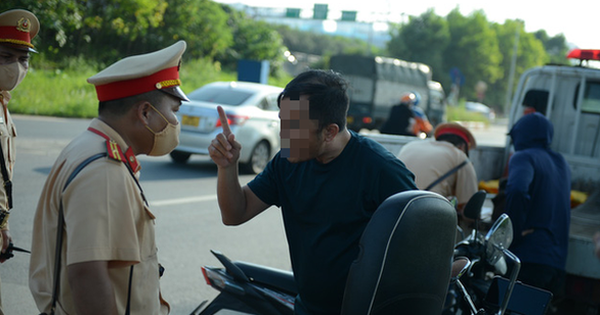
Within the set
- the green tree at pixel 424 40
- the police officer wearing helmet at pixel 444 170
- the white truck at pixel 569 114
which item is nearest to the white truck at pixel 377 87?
the white truck at pixel 569 114

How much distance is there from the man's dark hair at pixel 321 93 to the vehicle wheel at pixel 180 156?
9165 millimetres

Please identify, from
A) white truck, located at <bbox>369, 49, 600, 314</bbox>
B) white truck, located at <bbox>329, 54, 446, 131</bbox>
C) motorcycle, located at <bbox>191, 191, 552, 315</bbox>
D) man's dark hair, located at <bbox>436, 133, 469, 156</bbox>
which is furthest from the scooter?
white truck, located at <bbox>329, 54, 446, 131</bbox>

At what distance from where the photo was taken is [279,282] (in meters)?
3.27

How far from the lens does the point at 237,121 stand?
36.3ft

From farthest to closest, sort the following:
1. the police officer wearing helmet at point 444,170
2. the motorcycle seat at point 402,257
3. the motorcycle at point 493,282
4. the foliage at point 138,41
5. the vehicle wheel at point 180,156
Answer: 1. the foliage at point 138,41
2. the vehicle wheel at point 180,156
3. the police officer wearing helmet at point 444,170
4. the motorcycle at point 493,282
5. the motorcycle seat at point 402,257

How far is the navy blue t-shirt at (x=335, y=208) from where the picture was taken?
7.98ft

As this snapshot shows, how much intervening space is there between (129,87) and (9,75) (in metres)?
1.48

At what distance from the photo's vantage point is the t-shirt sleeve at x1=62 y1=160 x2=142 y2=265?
180cm

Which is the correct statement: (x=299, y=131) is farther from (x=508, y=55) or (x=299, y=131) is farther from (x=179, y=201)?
(x=508, y=55)

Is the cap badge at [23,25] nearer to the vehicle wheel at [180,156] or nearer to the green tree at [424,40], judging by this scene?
the vehicle wheel at [180,156]

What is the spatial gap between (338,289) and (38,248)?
44.0 inches

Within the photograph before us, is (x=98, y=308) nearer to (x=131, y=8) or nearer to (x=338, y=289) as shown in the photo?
(x=338, y=289)

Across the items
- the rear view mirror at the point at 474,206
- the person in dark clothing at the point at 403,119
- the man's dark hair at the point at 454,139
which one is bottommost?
the person in dark clothing at the point at 403,119

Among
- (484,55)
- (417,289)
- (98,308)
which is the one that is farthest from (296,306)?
(484,55)
